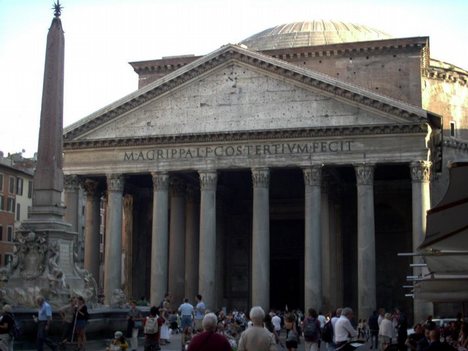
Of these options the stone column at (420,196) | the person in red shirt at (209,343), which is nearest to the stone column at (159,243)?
the stone column at (420,196)

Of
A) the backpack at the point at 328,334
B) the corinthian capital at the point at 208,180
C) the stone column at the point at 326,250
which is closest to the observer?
the backpack at the point at 328,334

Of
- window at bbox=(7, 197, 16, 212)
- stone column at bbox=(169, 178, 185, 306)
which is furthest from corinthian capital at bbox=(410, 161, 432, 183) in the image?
window at bbox=(7, 197, 16, 212)

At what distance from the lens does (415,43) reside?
3203cm

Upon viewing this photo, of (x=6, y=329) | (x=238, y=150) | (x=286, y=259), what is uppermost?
(x=238, y=150)

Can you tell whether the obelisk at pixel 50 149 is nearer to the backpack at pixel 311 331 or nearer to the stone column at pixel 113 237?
the backpack at pixel 311 331

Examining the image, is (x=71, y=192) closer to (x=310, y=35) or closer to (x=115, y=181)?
(x=115, y=181)

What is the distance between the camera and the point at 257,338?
633 cm

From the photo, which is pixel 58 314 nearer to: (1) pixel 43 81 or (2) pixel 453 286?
(1) pixel 43 81

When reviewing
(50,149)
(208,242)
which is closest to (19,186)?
(208,242)

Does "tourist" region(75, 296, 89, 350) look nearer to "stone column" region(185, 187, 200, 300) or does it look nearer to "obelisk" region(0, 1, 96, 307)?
"obelisk" region(0, 1, 96, 307)

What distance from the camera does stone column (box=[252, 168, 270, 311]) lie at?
1057 inches

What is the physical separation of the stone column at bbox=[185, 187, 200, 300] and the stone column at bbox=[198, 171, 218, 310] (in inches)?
125

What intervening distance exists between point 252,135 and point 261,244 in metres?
4.00

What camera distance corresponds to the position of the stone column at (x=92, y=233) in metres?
30.1
